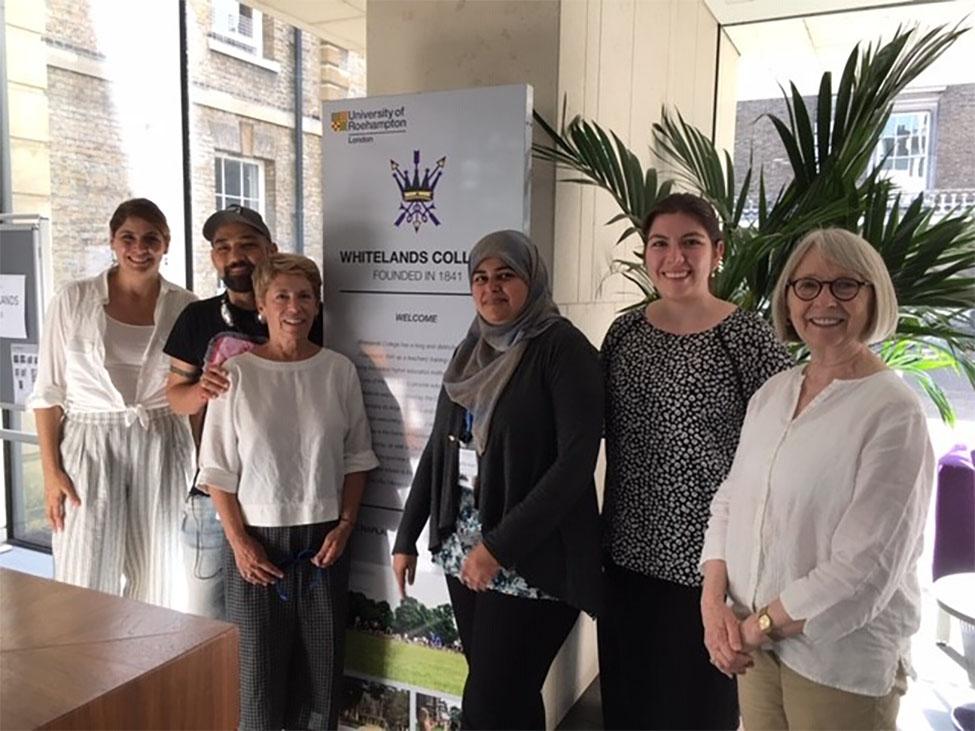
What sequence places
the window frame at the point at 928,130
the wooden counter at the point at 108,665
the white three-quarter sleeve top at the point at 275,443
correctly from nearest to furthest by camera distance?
the wooden counter at the point at 108,665 < the white three-quarter sleeve top at the point at 275,443 < the window frame at the point at 928,130

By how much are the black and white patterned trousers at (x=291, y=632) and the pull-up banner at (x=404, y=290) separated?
0.63 feet

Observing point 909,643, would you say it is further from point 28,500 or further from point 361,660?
point 28,500

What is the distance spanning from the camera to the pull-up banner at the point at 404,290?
211cm

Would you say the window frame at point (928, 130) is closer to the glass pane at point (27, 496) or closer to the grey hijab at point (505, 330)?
the grey hijab at point (505, 330)

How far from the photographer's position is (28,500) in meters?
4.05

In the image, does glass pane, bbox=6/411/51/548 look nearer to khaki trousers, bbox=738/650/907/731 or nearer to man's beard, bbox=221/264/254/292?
man's beard, bbox=221/264/254/292

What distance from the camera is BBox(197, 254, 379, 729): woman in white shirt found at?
2.05m

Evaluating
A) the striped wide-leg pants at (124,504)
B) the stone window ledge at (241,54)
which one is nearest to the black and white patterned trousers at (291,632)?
the striped wide-leg pants at (124,504)

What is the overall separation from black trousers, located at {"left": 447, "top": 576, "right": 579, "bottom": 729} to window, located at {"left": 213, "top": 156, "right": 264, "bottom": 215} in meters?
2.98

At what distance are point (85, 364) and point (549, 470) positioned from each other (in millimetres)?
1476

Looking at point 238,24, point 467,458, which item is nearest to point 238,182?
point 238,24

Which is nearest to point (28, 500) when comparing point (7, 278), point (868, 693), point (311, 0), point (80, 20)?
point (7, 278)

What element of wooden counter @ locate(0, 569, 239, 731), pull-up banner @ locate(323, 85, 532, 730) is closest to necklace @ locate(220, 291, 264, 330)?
pull-up banner @ locate(323, 85, 532, 730)

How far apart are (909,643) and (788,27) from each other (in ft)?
11.8
